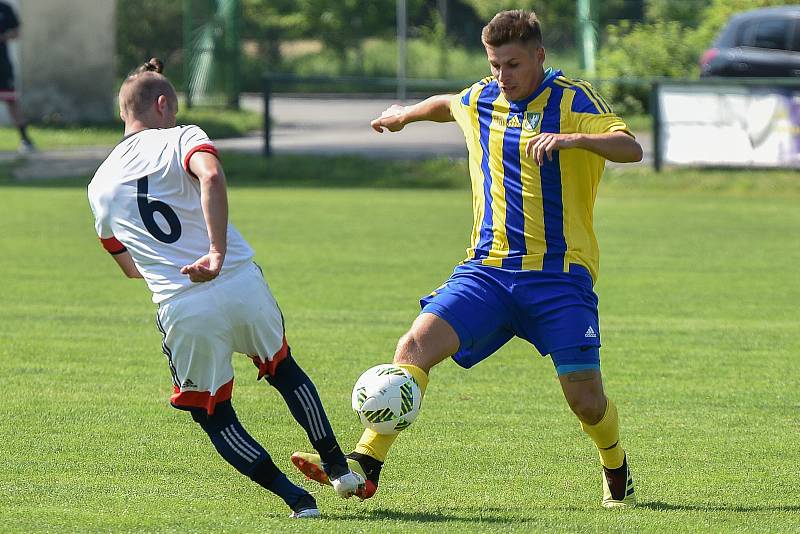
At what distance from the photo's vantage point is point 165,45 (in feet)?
145

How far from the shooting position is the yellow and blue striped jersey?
226 inches

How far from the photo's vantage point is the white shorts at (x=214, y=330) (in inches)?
202

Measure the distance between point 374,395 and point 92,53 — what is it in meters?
22.9

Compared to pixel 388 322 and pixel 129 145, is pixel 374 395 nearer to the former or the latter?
pixel 129 145

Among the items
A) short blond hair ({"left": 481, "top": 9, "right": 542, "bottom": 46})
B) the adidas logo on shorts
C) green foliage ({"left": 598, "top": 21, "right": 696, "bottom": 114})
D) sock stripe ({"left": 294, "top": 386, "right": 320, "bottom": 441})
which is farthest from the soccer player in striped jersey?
green foliage ({"left": 598, "top": 21, "right": 696, "bottom": 114})

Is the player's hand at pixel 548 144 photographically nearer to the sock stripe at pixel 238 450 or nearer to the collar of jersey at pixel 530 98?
the collar of jersey at pixel 530 98

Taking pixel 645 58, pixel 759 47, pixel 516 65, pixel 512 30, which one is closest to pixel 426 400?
pixel 516 65

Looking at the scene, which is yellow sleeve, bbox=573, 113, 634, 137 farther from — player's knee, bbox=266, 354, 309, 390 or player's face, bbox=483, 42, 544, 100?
player's knee, bbox=266, 354, 309, 390

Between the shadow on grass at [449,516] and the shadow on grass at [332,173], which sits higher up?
the shadow on grass at [449,516]

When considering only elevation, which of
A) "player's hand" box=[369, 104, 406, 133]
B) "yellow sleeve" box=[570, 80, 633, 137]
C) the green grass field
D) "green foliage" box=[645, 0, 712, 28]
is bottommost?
"green foliage" box=[645, 0, 712, 28]

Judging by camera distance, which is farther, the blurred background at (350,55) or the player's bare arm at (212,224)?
the blurred background at (350,55)

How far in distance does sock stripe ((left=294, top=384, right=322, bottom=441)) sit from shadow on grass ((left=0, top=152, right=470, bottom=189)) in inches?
621

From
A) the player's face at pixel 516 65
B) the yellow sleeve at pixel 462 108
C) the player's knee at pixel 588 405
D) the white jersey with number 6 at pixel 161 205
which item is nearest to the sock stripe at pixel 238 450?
the white jersey with number 6 at pixel 161 205

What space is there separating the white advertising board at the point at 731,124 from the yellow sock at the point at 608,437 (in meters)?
14.9
